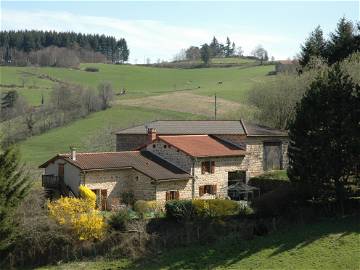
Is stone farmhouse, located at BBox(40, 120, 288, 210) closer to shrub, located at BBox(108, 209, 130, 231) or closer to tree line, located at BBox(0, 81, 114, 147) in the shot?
shrub, located at BBox(108, 209, 130, 231)

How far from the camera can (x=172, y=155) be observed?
145 ft

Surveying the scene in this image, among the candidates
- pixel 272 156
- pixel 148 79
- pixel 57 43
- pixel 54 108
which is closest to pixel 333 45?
pixel 272 156

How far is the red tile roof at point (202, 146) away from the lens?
144ft

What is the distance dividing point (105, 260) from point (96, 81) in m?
87.0

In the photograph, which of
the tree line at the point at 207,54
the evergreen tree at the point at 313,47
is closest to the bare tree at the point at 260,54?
the tree line at the point at 207,54

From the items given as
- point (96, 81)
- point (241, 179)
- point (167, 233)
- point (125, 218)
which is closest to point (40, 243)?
point (125, 218)

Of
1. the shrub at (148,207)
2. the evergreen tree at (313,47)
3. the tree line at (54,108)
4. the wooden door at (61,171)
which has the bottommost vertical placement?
the shrub at (148,207)

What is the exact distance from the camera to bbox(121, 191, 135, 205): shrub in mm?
41438

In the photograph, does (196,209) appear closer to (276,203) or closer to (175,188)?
(276,203)

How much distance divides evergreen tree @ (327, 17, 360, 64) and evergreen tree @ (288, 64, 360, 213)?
24.1 m

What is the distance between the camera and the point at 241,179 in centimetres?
4666

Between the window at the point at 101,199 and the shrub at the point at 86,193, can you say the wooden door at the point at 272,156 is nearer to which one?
the window at the point at 101,199

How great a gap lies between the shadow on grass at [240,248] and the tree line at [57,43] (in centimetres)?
11755

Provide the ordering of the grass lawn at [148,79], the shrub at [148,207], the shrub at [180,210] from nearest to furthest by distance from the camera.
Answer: the shrub at [180,210] < the shrub at [148,207] < the grass lawn at [148,79]
